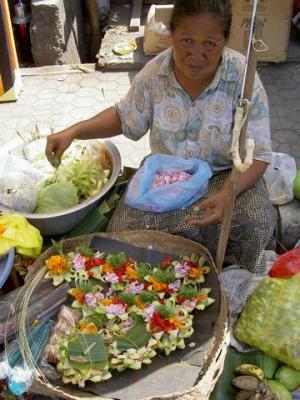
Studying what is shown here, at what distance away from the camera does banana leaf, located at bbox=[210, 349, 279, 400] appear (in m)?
2.08

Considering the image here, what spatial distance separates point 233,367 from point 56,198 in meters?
1.22

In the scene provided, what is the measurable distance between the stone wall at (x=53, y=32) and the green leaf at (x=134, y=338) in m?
4.04

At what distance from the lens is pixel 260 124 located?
2.34m

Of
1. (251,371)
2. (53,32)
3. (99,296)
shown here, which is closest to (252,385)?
(251,371)

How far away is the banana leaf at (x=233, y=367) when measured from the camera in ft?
6.81

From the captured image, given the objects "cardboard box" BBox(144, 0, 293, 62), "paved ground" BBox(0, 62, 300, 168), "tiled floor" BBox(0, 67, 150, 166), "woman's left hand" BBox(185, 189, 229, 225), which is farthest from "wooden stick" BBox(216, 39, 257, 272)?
"cardboard box" BBox(144, 0, 293, 62)

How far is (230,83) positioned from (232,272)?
36.7 inches

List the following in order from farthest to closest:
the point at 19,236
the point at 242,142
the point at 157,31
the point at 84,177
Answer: the point at 157,31
the point at 84,177
the point at 19,236
the point at 242,142

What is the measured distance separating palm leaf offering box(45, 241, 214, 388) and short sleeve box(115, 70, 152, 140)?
28.4 inches

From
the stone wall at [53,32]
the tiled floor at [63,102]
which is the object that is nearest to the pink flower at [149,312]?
the tiled floor at [63,102]

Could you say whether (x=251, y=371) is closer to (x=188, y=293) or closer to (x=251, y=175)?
(x=188, y=293)

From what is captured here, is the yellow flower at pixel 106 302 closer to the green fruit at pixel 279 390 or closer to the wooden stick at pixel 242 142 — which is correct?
the wooden stick at pixel 242 142

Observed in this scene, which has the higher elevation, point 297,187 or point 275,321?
point 297,187

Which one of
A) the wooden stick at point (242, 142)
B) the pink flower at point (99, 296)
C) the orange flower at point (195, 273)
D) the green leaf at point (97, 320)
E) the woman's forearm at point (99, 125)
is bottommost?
the green leaf at point (97, 320)
